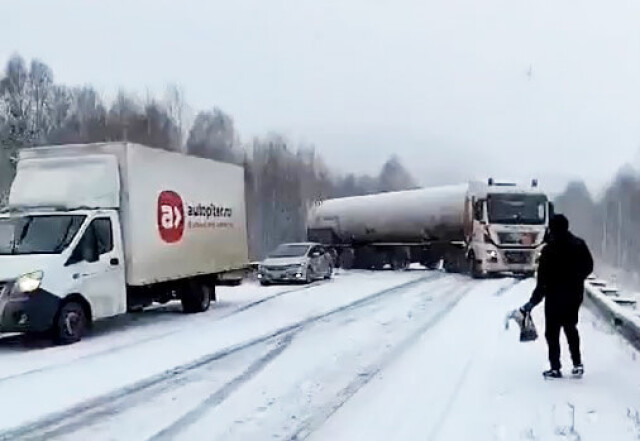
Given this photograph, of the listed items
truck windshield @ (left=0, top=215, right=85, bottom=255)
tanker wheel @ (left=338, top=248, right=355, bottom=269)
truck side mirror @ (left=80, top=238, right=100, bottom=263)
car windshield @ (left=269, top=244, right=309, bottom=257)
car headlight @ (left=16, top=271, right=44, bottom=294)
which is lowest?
tanker wheel @ (left=338, top=248, right=355, bottom=269)

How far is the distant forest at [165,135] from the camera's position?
5938cm

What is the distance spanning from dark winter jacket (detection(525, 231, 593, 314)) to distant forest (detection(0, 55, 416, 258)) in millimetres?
44845

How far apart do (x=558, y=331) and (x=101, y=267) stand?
7463 mm

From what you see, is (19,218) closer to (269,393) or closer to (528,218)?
(269,393)

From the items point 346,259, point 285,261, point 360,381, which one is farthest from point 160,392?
point 346,259

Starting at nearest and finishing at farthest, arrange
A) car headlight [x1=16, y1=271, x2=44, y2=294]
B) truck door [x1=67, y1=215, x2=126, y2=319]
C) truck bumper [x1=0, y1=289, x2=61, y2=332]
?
1. truck bumper [x1=0, y1=289, x2=61, y2=332]
2. car headlight [x1=16, y1=271, x2=44, y2=294]
3. truck door [x1=67, y1=215, x2=126, y2=319]

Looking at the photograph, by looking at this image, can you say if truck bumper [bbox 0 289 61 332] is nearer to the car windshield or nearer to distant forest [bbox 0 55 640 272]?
the car windshield

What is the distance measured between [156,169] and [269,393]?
7.45 meters

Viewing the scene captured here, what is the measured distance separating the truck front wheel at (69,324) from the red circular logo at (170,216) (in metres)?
2.71

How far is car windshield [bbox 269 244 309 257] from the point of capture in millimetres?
27719

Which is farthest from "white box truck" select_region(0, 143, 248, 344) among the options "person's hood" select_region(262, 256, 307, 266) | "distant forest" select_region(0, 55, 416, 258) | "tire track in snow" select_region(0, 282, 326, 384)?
"distant forest" select_region(0, 55, 416, 258)

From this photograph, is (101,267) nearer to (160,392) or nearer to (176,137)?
(160,392)

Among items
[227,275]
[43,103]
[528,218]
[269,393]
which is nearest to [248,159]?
[43,103]

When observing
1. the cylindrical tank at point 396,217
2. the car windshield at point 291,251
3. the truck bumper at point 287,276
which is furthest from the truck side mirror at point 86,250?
the cylindrical tank at point 396,217
